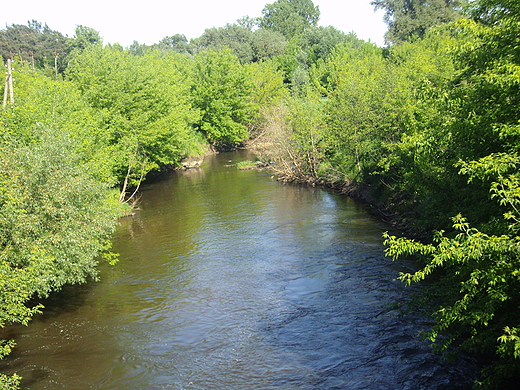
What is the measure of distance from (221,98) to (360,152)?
3706 cm

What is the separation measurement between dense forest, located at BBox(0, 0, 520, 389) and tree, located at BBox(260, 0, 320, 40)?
85751 millimetres

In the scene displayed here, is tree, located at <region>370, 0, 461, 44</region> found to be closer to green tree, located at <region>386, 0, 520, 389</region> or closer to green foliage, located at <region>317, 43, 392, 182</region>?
green foliage, located at <region>317, 43, 392, 182</region>

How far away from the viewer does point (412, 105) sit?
73.2 ft

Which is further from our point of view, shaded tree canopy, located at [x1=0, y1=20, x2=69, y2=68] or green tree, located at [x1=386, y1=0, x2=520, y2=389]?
shaded tree canopy, located at [x1=0, y1=20, x2=69, y2=68]

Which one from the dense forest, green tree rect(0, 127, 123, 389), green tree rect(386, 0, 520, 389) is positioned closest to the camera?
green tree rect(386, 0, 520, 389)

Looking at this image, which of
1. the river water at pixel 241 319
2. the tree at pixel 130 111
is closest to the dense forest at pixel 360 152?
the tree at pixel 130 111

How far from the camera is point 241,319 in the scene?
650 inches

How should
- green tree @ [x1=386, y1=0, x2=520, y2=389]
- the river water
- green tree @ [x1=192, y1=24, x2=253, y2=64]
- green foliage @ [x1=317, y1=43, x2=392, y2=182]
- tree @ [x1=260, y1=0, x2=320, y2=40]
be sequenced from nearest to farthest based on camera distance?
green tree @ [x1=386, y1=0, x2=520, y2=389]
the river water
green foliage @ [x1=317, y1=43, x2=392, y2=182]
green tree @ [x1=192, y1=24, x2=253, y2=64]
tree @ [x1=260, y1=0, x2=320, y2=40]

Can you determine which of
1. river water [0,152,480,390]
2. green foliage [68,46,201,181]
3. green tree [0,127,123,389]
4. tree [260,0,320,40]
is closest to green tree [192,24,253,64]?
tree [260,0,320,40]

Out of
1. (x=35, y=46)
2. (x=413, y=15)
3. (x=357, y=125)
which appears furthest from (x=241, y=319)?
(x=35, y=46)

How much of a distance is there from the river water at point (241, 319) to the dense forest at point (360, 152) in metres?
1.30

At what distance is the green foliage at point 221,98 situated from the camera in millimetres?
64125

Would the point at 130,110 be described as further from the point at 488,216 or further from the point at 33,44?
the point at 33,44

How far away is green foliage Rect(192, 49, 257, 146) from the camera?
6412 cm
